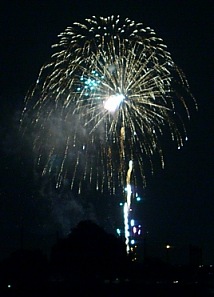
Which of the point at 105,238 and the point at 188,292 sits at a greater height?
the point at 105,238

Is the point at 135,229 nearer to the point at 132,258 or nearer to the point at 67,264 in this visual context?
the point at 132,258

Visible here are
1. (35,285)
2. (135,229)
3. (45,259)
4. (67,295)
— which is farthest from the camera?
(135,229)

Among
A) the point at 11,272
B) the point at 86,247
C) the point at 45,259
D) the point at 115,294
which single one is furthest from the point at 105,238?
the point at 115,294

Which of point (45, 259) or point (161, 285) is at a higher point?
point (45, 259)

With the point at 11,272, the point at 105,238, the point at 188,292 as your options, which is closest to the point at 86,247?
the point at 105,238

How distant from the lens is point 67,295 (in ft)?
115

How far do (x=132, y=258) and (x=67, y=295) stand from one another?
1273 cm

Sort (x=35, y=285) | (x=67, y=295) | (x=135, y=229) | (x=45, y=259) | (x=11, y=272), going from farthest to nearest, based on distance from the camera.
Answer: (x=135, y=229), (x=45, y=259), (x=11, y=272), (x=35, y=285), (x=67, y=295)

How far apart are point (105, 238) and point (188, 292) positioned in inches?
413

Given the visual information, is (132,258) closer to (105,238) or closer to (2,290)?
(105,238)

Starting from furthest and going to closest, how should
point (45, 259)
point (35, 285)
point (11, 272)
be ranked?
1. point (45, 259)
2. point (11, 272)
3. point (35, 285)

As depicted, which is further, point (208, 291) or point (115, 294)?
point (208, 291)

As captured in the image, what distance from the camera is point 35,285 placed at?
123ft

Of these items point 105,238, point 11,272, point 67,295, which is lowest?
point 67,295
